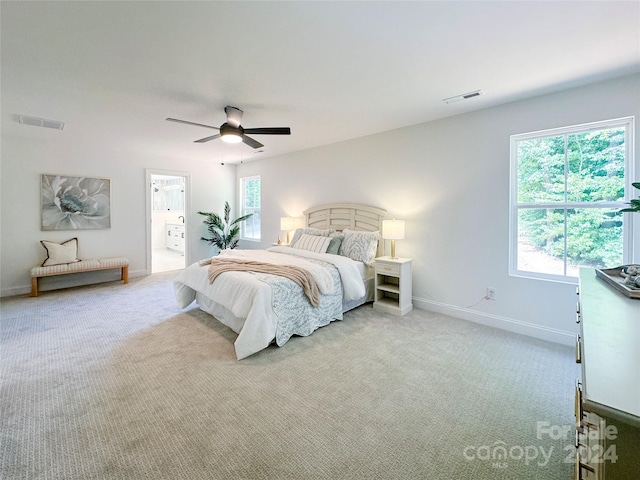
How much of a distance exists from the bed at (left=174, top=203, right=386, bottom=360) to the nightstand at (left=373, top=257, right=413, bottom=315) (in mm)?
169

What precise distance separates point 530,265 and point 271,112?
346 cm

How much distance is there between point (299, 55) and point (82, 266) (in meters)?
4.94

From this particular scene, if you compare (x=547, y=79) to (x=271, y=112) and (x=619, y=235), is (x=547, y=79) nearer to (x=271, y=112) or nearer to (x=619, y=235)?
(x=619, y=235)

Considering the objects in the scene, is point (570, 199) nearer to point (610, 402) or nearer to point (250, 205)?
point (610, 402)

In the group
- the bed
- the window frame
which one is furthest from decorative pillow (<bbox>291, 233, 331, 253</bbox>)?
the window frame

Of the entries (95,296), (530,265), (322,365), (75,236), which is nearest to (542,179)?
(530,265)

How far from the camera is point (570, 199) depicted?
2869 mm

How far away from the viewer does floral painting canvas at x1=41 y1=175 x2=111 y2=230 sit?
15.5ft

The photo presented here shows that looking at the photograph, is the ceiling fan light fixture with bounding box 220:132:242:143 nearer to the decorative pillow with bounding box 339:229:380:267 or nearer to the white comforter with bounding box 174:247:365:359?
the white comforter with bounding box 174:247:365:359

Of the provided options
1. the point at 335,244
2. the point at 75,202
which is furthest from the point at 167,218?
the point at 335,244

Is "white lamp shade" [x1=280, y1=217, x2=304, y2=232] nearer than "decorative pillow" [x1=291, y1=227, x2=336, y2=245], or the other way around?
"decorative pillow" [x1=291, y1=227, x2=336, y2=245]

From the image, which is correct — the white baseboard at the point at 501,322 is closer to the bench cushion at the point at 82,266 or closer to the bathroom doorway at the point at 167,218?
the bench cushion at the point at 82,266

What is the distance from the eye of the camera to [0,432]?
1.66 metres

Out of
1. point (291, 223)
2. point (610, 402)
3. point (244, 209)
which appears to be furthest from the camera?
point (244, 209)
